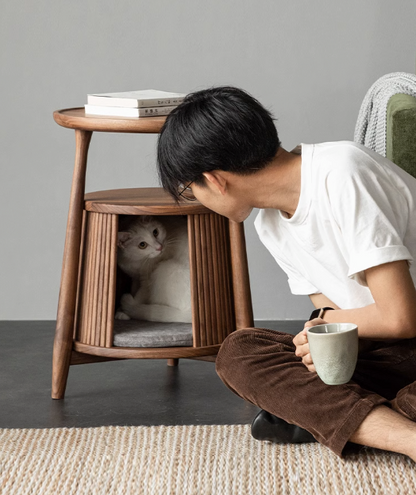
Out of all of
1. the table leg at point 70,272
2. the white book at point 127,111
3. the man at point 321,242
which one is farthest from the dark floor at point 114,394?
the white book at point 127,111

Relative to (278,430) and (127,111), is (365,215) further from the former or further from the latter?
(127,111)

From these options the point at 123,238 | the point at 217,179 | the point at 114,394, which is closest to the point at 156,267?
the point at 123,238

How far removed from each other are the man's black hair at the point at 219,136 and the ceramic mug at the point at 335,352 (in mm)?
324

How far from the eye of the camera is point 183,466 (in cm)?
133

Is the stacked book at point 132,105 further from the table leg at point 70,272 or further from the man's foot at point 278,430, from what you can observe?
the man's foot at point 278,430

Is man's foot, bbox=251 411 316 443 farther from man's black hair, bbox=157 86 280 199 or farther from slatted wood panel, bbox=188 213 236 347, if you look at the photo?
man's black hair, bbox=157 86 280 199

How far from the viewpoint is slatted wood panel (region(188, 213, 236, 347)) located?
164 centimetres

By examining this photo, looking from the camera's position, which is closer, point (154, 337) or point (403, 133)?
point (403, 133)

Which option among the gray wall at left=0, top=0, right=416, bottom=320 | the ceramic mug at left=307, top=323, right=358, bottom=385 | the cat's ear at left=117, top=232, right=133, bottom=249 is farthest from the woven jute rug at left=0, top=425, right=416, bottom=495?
the gray wall at left=0, top=0, right=416, bottom=320

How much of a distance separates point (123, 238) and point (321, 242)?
2.03 feet

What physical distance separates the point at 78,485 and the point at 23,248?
4.06 ft

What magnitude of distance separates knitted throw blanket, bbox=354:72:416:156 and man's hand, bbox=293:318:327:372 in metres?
0.56

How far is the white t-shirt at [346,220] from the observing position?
45.1 inches

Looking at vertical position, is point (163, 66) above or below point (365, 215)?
above
